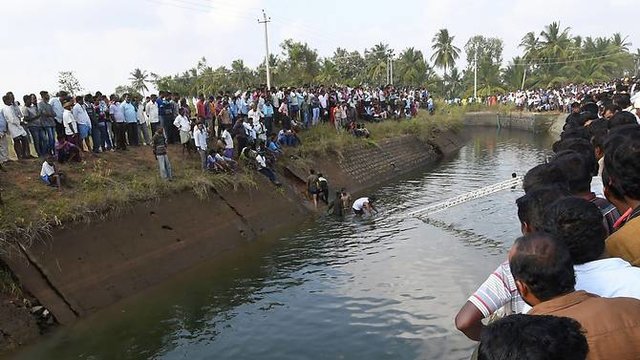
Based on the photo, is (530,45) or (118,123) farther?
(530,45)

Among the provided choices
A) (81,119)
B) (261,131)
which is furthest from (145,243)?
(261,131)

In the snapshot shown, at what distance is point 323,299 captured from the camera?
11312mm

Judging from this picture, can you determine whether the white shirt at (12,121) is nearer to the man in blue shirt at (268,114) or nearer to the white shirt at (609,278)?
the man in blue shirt at (268,114)

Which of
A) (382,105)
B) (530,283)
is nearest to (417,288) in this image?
(530,283)

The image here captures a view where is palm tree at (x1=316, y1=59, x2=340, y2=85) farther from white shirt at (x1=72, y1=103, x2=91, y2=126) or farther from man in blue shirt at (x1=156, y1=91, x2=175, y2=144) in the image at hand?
white shirt at (x1=72, y1=103, x2=91, y2=126)

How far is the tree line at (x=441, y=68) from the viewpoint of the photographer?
51947 millimetres

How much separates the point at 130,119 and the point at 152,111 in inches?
35.2

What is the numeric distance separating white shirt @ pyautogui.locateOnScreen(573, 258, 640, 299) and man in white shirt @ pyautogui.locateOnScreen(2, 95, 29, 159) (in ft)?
50.0

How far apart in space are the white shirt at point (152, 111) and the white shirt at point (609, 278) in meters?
17.4

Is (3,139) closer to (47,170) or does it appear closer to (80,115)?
(47,170)

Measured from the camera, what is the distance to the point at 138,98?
1883cm

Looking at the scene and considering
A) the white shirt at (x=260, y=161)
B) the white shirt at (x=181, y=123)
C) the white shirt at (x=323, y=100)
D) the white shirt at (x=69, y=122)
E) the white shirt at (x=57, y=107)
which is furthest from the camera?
the white shirt at (x=323, y=100)

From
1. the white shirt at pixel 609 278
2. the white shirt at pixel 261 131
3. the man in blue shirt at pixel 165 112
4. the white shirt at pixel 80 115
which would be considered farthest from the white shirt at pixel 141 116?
the white shirt at pixel 609 278

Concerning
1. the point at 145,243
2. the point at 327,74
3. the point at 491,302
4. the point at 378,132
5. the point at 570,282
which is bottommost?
the point at 145,243
